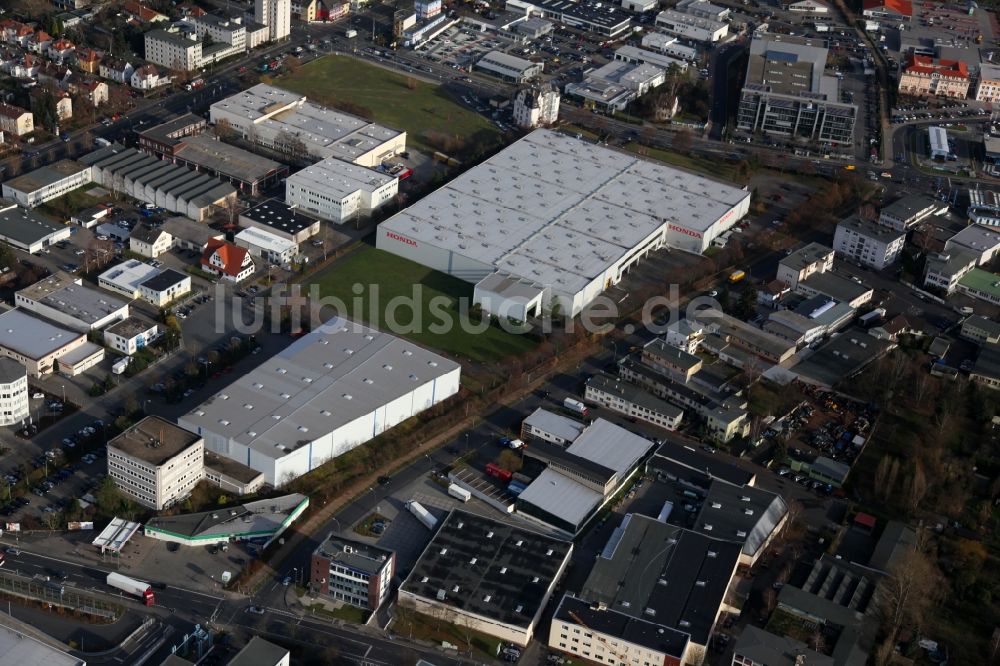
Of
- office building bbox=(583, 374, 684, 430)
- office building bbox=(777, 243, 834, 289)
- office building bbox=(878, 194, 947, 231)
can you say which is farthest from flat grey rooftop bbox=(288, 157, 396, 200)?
office building bbox=(878, 194, 947, 231)

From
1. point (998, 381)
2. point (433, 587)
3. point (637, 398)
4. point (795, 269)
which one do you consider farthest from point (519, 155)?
point (433, 587)

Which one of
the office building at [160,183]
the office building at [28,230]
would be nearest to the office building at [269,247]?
the office building at [160,183]

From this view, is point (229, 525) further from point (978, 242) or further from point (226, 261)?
point (978, 242)

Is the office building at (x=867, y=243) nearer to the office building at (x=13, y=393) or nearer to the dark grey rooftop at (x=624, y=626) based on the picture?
the dark grey rooftop at (x=624, y=626)

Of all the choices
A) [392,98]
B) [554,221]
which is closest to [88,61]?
[392,98]

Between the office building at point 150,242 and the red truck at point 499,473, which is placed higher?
the office building at point 150,242

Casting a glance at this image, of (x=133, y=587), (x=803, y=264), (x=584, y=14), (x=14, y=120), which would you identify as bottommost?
(x=133, y=587)
